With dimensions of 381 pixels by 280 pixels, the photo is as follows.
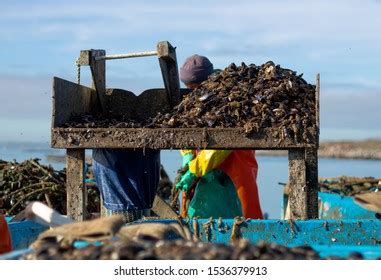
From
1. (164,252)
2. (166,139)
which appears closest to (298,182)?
(166,139)

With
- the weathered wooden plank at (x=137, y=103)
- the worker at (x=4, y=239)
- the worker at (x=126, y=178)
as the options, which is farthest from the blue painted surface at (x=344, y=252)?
the weathered wooden plank at (x=137, y=103)

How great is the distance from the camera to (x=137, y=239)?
3.93 meters

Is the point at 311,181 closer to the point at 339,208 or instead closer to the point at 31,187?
the point at 31,187

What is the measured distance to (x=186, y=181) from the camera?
9.46 meters

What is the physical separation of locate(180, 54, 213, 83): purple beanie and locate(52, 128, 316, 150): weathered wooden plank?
1700 mm

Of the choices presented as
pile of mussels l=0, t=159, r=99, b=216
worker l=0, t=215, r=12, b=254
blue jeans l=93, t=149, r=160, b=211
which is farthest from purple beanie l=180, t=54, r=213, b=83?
worker l=0, t=215, r=12, b=254

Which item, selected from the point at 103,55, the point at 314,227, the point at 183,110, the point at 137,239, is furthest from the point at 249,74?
the point at 137,239

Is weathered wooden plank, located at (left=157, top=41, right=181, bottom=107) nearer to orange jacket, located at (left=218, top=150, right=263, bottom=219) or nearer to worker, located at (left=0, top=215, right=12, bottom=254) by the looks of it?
orange jacket, located at (left=218, top=150, right=263, bottom=219)

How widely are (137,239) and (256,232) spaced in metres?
2.92

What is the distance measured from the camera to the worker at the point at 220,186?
9.41m

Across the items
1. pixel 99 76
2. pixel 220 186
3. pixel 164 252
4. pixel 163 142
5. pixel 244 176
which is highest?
pixel 99 76

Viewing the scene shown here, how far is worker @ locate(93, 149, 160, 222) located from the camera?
831 centimetres

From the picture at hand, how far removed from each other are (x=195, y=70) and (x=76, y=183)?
2094 millimetres
